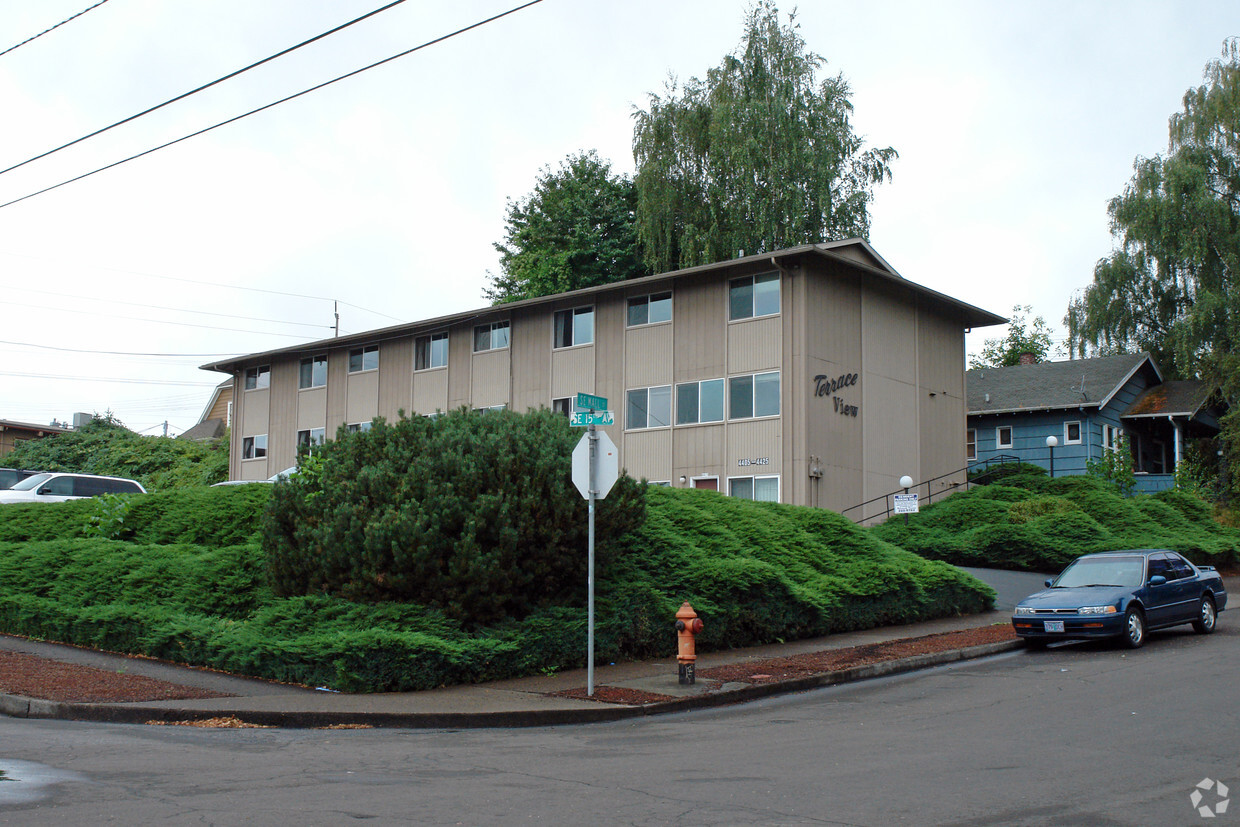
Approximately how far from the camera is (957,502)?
90.9 ft

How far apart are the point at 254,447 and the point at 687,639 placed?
1325 inches

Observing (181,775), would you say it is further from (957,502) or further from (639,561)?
(957,502)

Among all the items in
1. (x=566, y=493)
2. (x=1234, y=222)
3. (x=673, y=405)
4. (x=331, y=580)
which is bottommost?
(x=331, y=580)

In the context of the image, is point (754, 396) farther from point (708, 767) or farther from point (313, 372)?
point (708, 767)

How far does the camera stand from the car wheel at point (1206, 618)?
56.6 feet

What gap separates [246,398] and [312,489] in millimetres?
30005

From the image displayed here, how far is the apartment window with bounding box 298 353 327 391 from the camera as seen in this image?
40.3 metres

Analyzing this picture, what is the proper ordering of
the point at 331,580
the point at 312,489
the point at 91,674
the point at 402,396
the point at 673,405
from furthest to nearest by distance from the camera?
the point at 402,396
the point at 673,405
the point at 312,489
the point at 331,580
the point at 91,674

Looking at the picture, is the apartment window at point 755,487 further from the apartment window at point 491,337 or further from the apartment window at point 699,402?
Answer: the apartment window at point 491,337

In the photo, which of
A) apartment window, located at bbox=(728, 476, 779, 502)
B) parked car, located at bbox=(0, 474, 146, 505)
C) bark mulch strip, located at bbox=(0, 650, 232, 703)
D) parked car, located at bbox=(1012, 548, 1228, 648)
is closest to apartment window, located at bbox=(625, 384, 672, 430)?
apartment window, located at bbox=(728, 476, 779, 502)

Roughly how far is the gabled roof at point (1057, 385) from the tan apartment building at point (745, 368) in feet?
22.5

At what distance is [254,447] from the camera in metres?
42.4

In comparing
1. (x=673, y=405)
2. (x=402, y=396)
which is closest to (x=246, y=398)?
(x=402, y=396)
